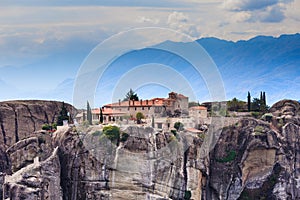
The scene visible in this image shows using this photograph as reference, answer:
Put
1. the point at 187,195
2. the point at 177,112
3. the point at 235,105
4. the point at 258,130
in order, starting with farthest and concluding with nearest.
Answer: the point at 235,105, the point at 258,130, the point at 177,112, the point at 187,195

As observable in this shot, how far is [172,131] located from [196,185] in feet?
10.2

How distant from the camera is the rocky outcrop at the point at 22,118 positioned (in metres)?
49.2

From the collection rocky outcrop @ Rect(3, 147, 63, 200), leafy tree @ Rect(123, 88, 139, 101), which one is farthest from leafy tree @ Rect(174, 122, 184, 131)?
rocky outcrop @ Rect(3, 147, 63, 200)

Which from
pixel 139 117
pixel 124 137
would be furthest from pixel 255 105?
pixel 124 137

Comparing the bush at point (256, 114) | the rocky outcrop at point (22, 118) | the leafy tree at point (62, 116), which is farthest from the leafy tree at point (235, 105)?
the leafy tree at point (62, 116)

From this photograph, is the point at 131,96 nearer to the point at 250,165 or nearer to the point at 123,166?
the point at 123,166

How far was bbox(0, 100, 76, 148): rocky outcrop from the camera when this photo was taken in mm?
49156

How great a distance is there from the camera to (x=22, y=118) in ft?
164

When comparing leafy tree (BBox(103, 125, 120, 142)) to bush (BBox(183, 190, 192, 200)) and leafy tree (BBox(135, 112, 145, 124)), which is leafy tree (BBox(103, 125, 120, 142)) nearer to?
leafy tree (BBox(135, 112, 145, 124))

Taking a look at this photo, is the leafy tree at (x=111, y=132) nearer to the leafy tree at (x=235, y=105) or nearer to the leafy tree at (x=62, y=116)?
the leafy tree at (x=62, y=116)

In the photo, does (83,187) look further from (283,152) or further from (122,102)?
(283,152)

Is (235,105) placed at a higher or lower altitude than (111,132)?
higher

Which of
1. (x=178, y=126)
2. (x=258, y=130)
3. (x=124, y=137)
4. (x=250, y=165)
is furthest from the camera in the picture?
(x=258, y=130)

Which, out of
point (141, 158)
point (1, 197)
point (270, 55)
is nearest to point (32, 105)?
point (1, 197)
